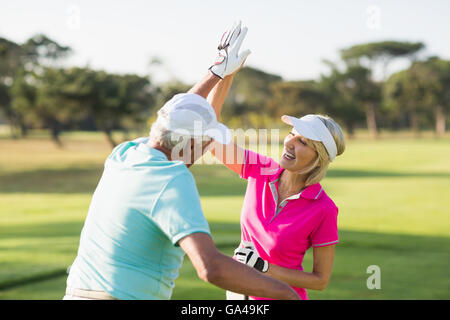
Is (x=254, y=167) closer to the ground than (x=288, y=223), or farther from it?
farther from it

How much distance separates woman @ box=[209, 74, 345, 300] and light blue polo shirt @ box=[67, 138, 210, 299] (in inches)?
30.5

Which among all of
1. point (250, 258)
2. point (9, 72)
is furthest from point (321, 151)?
point (9, 72)

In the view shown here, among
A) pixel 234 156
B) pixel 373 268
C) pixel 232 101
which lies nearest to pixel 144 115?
pixel 232 101

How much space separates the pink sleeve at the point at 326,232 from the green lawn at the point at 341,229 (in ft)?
10.6

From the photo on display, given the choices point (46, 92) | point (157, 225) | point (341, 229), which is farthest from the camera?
point (46, 92)

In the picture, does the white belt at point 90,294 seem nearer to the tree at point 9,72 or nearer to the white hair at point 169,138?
the white hair at point 169,138

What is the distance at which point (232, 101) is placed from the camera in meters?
72.1

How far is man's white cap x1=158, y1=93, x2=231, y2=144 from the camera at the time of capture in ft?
6.84

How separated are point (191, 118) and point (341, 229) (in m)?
9.26

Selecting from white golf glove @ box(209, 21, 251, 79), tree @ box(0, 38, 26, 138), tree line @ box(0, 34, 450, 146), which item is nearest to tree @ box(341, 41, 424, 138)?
tree line @ box(0, 34, 450, 146)

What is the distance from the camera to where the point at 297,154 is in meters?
2.98

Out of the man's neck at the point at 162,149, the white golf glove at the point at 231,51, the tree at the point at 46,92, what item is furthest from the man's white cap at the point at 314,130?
the tree at the point at 46,92

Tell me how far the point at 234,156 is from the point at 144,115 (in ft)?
129

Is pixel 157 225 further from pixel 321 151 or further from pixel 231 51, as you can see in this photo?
pixel 231 51
